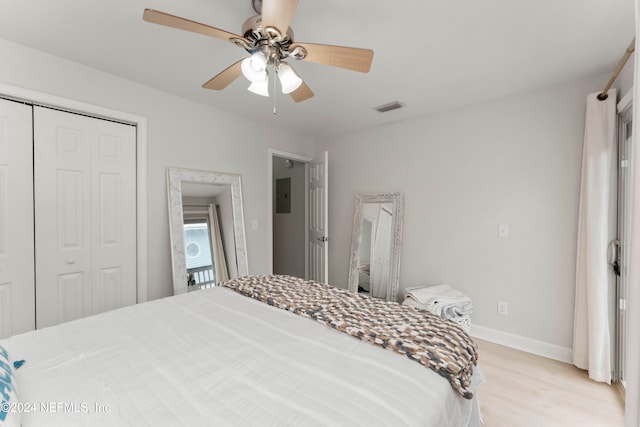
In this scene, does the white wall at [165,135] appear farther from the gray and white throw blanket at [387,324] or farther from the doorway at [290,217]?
the gray and white throw blanket at [387,324]

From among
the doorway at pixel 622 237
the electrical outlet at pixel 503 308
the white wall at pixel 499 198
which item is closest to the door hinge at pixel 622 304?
the doorway at pixel 622 237

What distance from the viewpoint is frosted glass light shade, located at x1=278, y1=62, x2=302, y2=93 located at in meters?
1.60

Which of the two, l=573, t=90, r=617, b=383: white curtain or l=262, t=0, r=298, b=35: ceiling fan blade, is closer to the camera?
l=262, t=0, r=298, b=35: ceiling fan blade

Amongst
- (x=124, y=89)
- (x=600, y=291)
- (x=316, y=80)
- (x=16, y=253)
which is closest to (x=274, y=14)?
(x=316, y=80)

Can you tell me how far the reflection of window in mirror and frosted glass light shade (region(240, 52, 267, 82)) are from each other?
1.88 m

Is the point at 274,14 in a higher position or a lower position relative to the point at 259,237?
higher

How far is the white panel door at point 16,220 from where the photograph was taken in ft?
6.38

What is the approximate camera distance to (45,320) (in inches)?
82.8

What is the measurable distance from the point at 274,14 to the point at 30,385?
1702 millimetres

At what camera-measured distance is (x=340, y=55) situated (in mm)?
1474

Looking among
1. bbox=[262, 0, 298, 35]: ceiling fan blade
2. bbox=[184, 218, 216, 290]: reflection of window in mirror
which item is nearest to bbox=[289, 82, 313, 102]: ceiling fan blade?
bbox=[262, 0, 298, 35]: ceiling fan blade

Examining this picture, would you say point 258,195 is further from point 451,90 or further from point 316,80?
point 451,90

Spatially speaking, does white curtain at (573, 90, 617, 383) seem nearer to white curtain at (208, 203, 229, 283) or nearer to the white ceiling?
the white ceiling

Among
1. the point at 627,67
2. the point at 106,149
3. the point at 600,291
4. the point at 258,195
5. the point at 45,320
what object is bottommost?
the point at 45,320
